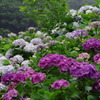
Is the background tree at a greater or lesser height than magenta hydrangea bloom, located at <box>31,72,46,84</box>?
greater

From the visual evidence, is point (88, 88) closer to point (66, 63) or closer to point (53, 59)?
point (66, 63)

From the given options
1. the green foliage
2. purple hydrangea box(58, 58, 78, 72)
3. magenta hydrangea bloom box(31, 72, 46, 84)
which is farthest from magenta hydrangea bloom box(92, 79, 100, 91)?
the green foliage

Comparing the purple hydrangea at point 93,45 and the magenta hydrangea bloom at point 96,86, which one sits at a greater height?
the purple hydrangea at point 93,45

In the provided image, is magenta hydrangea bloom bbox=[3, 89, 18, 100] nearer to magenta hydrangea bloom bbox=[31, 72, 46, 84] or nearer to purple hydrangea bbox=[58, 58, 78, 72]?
magenta hydrangea bloom bbox=[31, 72, 46, 84]

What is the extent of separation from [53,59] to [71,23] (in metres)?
2.34

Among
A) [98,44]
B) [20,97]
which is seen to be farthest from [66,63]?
[98,44]

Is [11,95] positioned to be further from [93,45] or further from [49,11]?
[49,11]

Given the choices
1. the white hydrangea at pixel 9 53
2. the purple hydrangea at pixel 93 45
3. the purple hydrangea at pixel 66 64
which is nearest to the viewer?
the purple hydrangea at pixel 66 64

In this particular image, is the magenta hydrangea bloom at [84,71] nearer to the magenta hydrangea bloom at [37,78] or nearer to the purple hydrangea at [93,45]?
the magenta hydrangea bloom at [37,78]

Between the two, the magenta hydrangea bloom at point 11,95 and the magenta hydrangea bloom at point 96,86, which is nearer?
the magenta hydrangea bloom at point 96,86

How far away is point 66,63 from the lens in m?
1.73

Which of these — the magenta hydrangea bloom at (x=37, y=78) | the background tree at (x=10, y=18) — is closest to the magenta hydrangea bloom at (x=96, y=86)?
the magenta hydrangea bloom at (x=37, y=78)

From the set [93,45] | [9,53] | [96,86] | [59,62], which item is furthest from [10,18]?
[96,86]

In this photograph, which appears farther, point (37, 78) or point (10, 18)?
point (10, 18)
